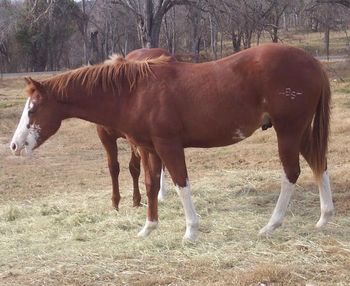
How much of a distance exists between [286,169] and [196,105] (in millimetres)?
941

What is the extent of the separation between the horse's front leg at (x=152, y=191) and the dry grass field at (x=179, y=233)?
113mm

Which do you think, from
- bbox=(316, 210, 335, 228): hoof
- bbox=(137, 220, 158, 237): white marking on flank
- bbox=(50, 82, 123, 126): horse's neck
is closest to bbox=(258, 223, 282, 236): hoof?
bbox=(316, 210, 335, 228): hoof

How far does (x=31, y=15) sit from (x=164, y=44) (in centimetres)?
2496

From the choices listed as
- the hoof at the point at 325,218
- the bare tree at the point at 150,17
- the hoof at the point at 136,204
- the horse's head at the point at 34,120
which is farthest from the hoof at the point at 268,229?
the bare tree at the point at 150,17

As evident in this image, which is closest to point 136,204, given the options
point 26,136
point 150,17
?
point 26,136

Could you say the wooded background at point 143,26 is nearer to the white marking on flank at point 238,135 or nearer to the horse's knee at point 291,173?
the white marking on flank at point 238,135

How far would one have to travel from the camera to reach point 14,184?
28.9 ft

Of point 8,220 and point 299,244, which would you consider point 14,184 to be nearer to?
point 8,220

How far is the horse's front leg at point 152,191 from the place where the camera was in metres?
5.11

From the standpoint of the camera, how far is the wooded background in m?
15.5

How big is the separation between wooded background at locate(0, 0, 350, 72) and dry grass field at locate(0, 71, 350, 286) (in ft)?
11.2

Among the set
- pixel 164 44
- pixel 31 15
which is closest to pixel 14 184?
pixel 31 15

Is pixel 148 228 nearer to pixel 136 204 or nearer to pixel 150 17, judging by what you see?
pixel 136 204

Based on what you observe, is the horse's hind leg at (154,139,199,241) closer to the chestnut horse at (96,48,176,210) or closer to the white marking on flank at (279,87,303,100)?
the white marking on flank at (279,87,303,100)
